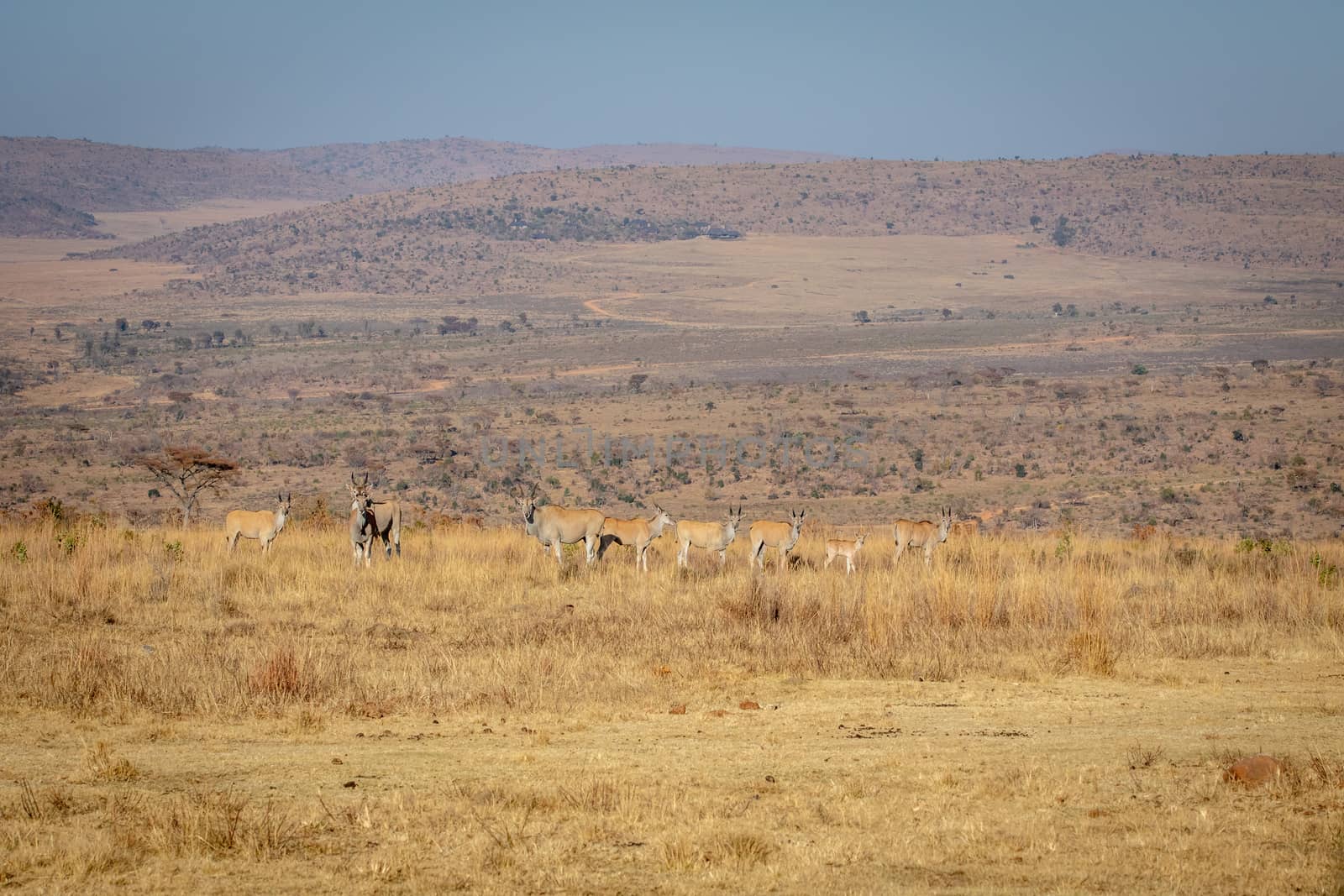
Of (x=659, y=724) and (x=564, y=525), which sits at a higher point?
(x=659, y=724)

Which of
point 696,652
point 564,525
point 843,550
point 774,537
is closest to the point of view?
point 696,652

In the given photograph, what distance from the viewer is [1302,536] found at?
107 feet

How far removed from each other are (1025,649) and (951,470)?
29096 millimetres

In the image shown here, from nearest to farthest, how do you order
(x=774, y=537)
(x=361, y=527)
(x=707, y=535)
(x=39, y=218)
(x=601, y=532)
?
(x=361, y=527), (x=774, y=537), (x=601, y=532), (x=707, y=535), (x=39, y=218)

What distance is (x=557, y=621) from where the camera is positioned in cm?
1566

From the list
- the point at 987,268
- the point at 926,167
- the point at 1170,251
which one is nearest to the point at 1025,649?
the point at 987,268

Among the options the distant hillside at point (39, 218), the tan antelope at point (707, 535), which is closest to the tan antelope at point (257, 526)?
the tan antelope at point (707, 535)

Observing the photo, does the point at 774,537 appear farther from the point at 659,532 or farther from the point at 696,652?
the point at 696,652

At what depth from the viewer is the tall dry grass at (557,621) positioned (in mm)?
12117

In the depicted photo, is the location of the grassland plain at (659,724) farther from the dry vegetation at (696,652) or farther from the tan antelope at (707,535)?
the tan antelope at (707,535)

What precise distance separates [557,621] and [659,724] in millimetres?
4443

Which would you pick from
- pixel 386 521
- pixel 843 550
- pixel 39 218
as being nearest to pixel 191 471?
pixel 386 521

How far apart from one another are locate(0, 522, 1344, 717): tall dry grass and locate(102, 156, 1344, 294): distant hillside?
97.5 meters

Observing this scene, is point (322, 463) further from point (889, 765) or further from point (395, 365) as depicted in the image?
point (889, 765)
